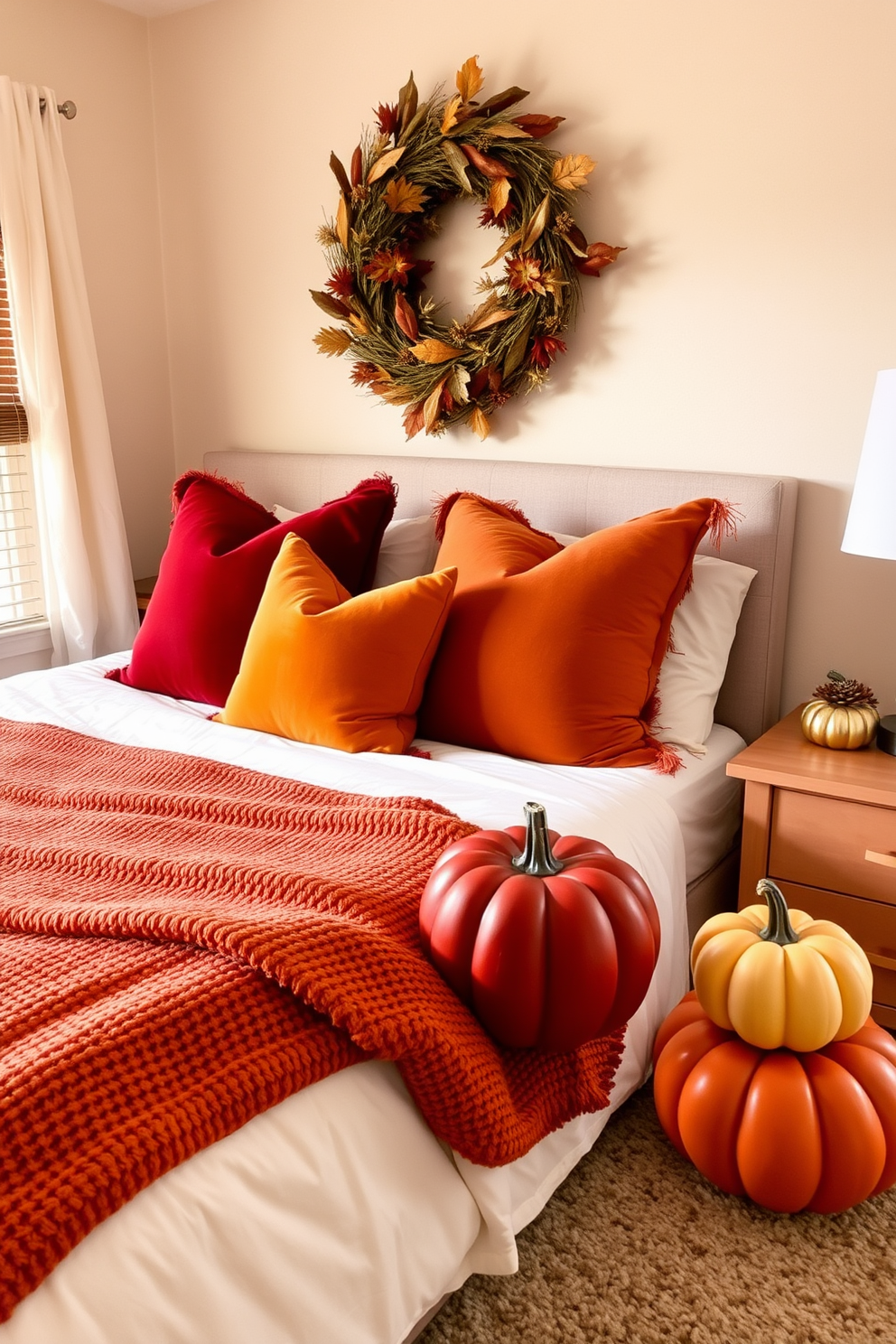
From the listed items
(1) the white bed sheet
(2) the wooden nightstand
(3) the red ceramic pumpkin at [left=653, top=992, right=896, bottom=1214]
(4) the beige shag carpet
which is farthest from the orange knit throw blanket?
(2) the wooden nightstand

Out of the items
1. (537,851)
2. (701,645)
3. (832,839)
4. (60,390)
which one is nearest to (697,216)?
(701,645)

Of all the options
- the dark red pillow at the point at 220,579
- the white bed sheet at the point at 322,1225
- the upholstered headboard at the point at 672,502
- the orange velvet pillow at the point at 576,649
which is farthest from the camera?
the dark red pillow at the point at 220,579

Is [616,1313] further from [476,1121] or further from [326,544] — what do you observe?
[326,544]

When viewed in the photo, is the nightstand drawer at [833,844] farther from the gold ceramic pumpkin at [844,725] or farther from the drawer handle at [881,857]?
the gold ceramic pumpkin at [844,725]

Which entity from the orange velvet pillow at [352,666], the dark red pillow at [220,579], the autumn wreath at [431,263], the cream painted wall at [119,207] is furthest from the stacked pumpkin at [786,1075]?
the cream painted wall at [119,207]

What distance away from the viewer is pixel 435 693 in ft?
7.20

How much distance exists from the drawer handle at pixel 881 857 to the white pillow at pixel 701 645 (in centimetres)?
41

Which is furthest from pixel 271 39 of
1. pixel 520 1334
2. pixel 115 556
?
pixel 520 1334

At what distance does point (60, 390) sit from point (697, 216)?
177 centimetres

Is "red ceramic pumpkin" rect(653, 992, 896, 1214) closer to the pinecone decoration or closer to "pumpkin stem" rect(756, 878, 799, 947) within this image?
"pumpkin stem" rect(756, 878, 799, 947)

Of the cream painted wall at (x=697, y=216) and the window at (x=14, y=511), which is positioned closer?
the cream painted wall at (x=697, y=216)

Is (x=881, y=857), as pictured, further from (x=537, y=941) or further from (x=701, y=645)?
(x=537, y=941)

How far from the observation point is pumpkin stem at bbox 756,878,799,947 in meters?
1.60

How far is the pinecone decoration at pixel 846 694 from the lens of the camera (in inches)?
83.4
